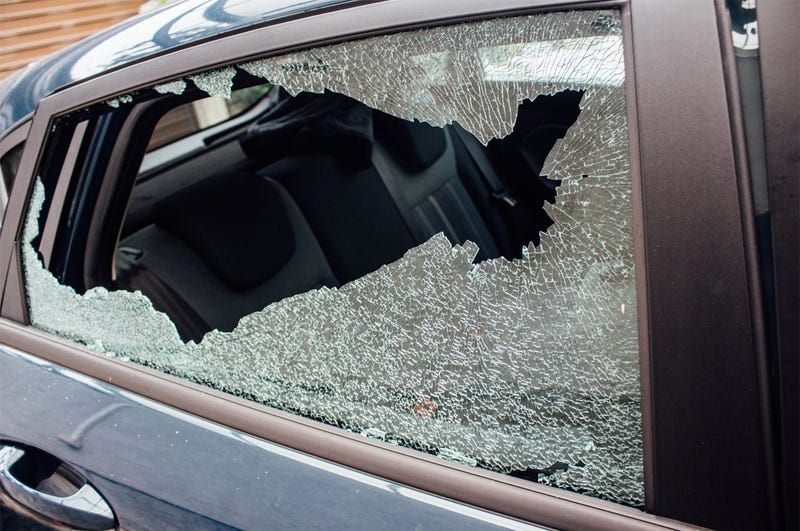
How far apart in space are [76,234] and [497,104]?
102cm

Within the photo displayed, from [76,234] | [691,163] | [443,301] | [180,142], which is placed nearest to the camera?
[691,163]

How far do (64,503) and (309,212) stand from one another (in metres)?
1.13

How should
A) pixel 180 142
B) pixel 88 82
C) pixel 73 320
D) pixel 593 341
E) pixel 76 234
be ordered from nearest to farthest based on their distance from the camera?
pixel 593 341 < pixel 88 82 < pixel 73 320 < pixel 76 234 < pixel 180 142

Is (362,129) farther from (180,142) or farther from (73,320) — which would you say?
(180,142)

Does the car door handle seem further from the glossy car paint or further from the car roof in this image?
the car roof

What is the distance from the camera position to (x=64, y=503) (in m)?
1.18

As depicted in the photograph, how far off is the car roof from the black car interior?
45 centimetres

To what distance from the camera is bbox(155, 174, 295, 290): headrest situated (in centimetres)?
192

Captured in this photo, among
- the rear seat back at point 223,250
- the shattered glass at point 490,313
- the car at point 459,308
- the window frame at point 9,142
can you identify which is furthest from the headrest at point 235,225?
the shattered glass at point 490,313

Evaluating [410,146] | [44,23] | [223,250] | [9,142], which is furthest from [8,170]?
[44,23]

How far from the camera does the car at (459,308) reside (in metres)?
0.71

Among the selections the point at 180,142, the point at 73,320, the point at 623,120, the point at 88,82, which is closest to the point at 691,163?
the point at 623,120

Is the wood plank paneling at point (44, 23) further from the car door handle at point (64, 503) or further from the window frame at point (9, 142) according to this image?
the car door handle at point (64, 503)

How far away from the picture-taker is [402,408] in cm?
100
